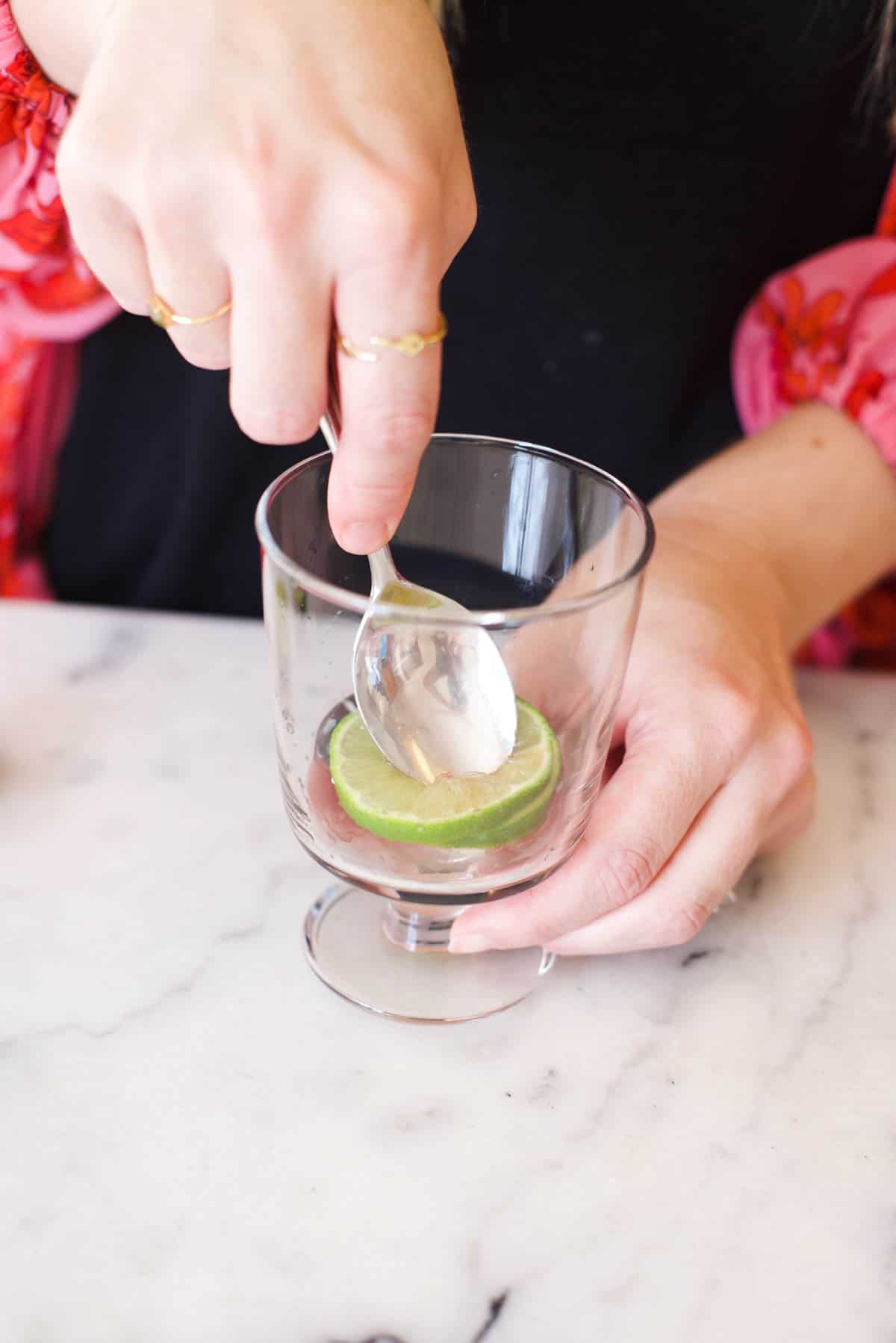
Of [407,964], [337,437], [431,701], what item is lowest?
[407,964]

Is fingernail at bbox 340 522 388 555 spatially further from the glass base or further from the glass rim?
the glass base

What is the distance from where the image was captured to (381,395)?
1.15 feet

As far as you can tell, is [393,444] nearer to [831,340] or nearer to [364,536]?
[364,536]

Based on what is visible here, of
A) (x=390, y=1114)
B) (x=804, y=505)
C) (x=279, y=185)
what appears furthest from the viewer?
(x=804, y=505)

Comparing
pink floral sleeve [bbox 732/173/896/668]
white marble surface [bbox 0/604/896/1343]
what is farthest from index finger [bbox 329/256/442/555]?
pink floral sleeve [bbox 732/173/896/668]

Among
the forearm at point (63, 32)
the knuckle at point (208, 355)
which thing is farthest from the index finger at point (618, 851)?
the forearm at point (63, 32)

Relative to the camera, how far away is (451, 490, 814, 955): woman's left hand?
464mm

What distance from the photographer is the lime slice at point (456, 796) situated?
1.43 ft

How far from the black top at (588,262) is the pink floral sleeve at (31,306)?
22 mm

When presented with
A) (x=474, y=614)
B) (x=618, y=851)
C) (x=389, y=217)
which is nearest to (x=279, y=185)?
(x=389, y=217)

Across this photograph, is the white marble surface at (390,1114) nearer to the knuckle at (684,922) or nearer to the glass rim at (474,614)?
the knuckle at (684,922)

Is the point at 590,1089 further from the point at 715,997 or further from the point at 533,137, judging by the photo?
the point at 533,137

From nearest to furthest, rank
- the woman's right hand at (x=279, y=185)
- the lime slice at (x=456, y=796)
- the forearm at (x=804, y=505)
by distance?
1. the woman's right hand at (x=279, y=185)
2. the lime slice at (x=456, y=796)
3. the forearm at (x=804, y=505)

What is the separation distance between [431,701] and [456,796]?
0.04 meters
